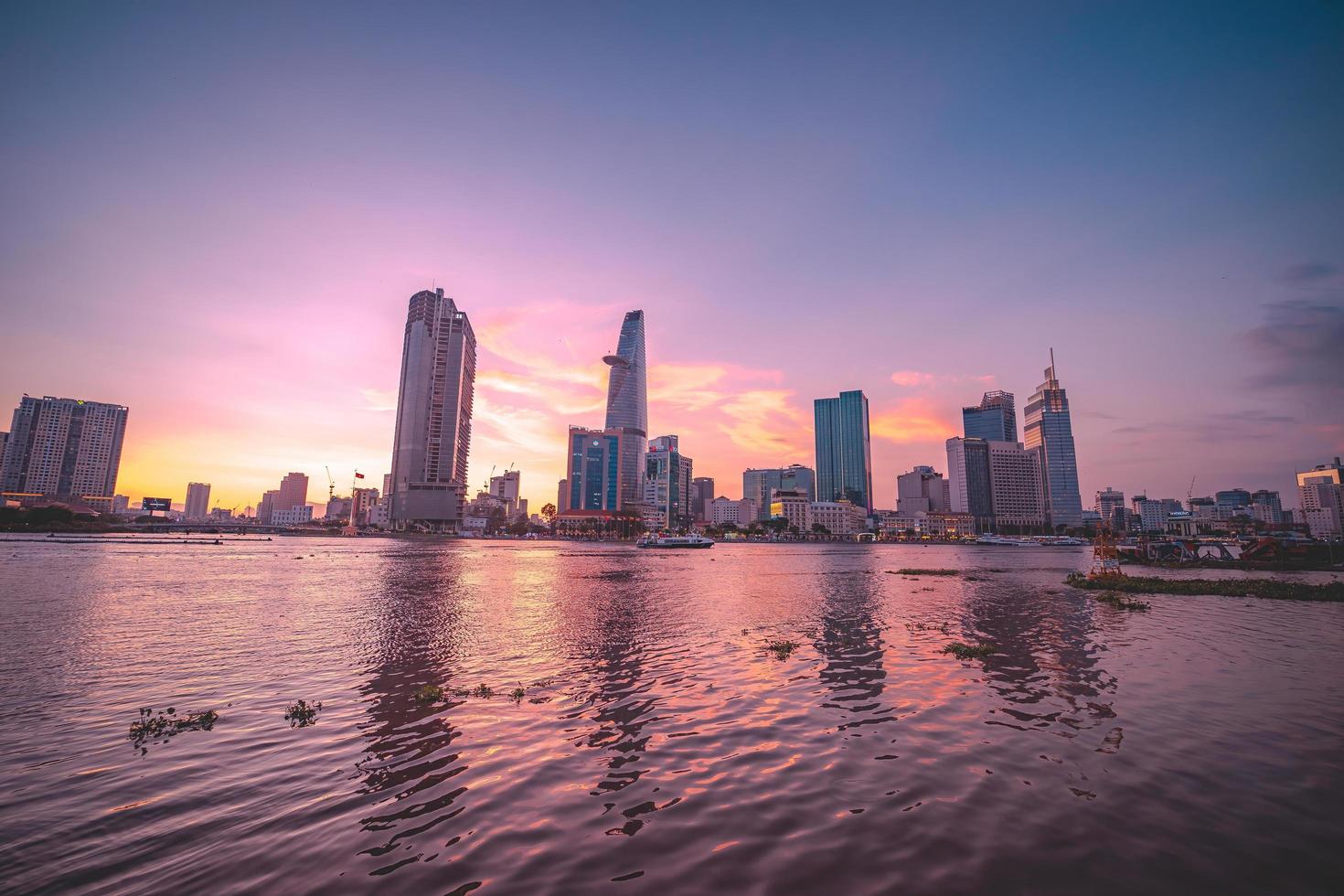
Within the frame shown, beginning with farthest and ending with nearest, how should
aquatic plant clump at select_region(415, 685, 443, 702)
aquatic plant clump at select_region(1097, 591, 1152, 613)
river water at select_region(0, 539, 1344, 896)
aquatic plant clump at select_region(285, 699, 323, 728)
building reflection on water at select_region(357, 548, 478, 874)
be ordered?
aquatic plant clump at select_region(1097, 591, 1152, 613)
aquatic plant clump at select_region(415, 685, 443, 702)
aquatic plant clump at select_region(285, 699, 323, 728)
building reflection on water at select_region(357, 548, 478, 874)
river water at select_region(0, 539, 1344, 896)

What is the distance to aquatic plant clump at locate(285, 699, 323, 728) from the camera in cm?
1308

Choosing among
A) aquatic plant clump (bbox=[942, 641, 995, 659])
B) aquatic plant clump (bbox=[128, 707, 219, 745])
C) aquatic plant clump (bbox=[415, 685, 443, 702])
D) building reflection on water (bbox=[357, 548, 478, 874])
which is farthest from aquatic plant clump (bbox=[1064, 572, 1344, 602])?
aquatic plant clump (bbox=[128, 707, 219, 745])

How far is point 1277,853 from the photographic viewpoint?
7.54 m

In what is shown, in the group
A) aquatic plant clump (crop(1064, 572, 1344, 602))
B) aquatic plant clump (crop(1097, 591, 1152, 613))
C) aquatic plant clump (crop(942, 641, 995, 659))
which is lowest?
aquatic plant clump (crop(942, 641, 995, 659))

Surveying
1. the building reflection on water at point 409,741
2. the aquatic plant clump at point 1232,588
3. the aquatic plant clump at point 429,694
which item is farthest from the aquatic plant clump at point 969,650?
the aquatic plant clump at point 1232,588

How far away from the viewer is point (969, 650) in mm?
21000

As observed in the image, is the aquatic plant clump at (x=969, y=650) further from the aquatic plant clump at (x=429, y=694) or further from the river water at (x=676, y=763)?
the aquatic plant clump at (x=429, y=694)

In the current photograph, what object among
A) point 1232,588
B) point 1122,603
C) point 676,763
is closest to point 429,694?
point 676,763

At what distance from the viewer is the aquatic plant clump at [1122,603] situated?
109ft

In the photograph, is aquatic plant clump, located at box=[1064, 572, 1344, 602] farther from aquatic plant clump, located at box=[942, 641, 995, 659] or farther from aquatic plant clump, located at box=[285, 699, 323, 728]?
aquatic plant clump, located at box=[285, 699, 323, 728]

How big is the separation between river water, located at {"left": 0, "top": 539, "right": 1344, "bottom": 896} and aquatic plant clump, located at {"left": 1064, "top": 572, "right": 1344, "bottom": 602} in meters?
18.3

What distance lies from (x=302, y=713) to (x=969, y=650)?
21796 mm

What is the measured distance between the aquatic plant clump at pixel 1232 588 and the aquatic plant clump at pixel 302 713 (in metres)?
53.1

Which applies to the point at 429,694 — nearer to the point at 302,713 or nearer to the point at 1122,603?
the point at 302,713
